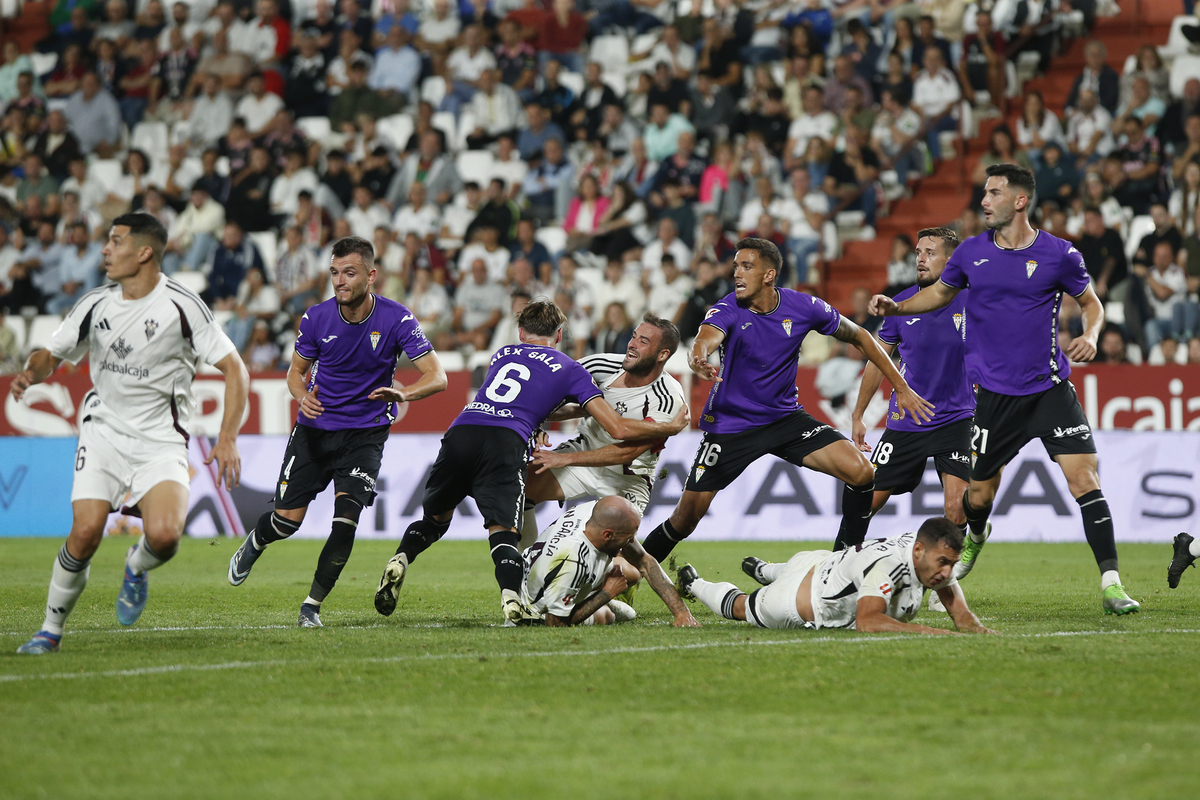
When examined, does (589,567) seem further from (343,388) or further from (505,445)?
(343,388)

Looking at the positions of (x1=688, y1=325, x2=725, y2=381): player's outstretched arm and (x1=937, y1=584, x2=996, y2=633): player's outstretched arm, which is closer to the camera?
(x1=937, y1=584, x2=996, y2=633): player's outstretched arm

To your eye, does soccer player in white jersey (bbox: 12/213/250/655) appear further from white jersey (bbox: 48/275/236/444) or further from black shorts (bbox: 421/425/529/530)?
black shorts (bbox: 421/425/529/530)

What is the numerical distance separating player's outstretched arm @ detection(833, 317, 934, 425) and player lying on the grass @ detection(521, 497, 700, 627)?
2.06 meters

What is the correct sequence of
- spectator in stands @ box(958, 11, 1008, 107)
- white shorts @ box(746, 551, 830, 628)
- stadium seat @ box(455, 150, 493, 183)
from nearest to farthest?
1. white shorts @ box(746, 551, 830, 628)
2. spectator in stands @ box(958, 11, 1008, 107)
3. stadium seat @ box(455, 150, 493, 183)

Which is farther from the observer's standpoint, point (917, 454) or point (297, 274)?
point (297, 274)

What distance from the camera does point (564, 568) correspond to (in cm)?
805

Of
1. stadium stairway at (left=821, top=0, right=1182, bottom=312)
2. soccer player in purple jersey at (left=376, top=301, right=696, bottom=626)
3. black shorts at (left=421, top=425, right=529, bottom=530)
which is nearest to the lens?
soccer player in purple jersey at (left=376, top=301, right=696, bottom=626)

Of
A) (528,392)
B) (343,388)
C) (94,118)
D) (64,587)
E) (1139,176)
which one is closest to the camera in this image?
(64,587)

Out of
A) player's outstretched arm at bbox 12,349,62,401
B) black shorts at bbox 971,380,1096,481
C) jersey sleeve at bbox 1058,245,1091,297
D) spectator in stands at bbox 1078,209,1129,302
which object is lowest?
black shorts at bbox 971,380,1096,481

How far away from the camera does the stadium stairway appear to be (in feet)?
65.3

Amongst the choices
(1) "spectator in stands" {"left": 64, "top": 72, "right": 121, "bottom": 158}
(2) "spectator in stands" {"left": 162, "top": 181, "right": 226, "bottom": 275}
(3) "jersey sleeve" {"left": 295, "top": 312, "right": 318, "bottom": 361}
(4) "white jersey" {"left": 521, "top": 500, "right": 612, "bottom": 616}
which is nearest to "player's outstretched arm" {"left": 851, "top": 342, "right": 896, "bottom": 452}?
(4) "white jersey" {"left": 521, "top": 500, "right": 612, "bottom": 616}

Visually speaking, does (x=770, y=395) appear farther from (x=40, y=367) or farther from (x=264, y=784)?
(x=264, y=784)

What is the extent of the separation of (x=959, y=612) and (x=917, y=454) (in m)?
2.76

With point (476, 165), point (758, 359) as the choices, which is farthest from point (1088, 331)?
point (476, 165)
